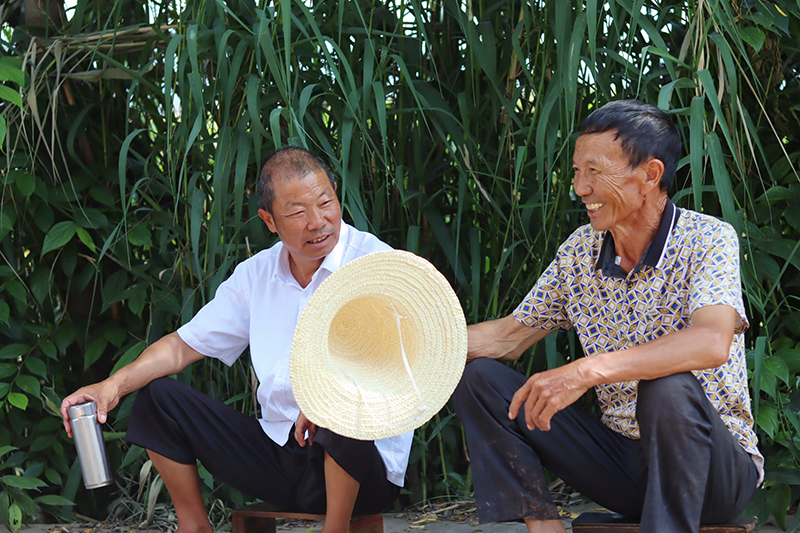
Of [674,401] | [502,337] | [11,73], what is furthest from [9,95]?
[674,401]

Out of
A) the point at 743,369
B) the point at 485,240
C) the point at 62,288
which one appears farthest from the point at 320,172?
the point at 62,288

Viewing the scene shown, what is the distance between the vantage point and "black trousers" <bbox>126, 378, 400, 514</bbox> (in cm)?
178

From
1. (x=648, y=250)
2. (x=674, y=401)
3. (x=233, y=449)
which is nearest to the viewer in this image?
(x=674, y=401)

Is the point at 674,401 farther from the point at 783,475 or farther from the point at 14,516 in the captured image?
the point at 14,516

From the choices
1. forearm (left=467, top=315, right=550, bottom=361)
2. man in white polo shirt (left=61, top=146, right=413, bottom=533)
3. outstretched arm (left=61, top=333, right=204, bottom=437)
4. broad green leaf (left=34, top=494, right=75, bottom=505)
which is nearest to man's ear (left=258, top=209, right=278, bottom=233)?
man in white polo shirt (left=61, top=146, right=413, bottom=533)

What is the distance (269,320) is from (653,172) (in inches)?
38.2

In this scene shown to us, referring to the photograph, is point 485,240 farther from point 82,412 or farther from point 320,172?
point 82,412

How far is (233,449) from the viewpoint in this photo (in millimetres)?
1829

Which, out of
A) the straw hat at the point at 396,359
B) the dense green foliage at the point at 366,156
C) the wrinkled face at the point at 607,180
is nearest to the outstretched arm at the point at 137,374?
the dense green foliage at the point at 366,156

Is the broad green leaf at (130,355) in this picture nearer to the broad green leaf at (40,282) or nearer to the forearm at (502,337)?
the broad green leaf at (40,282)

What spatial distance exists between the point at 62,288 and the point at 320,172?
123 centimetres

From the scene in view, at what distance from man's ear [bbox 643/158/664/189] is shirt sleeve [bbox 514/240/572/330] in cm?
25

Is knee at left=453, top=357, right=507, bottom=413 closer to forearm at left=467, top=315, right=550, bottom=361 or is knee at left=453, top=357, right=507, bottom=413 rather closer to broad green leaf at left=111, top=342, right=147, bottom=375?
forearm at left=467, top=315, right=550, bottom=361

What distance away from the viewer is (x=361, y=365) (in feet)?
5.15
